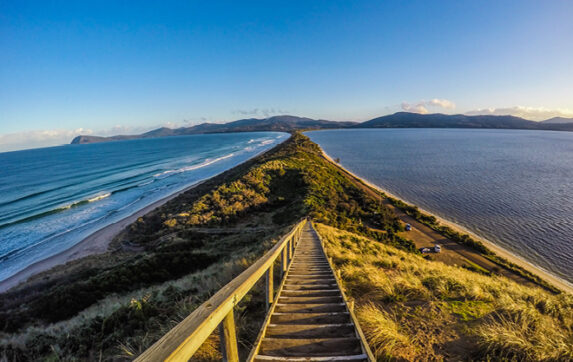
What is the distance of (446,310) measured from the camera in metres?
4.12

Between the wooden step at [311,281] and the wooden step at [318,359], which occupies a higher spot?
the wooden step at [318,359]

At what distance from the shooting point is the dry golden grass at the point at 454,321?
9.70 ft

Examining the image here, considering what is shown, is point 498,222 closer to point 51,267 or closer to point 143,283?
point 143,283

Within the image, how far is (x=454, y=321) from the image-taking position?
12.4ft

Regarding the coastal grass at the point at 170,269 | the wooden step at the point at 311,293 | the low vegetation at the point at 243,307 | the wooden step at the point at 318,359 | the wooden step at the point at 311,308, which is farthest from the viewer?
the coastal grass at the point at 170,269

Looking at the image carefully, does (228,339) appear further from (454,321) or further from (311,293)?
(454,321)

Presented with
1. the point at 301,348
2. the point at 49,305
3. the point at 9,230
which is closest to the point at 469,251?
the point at 301,348

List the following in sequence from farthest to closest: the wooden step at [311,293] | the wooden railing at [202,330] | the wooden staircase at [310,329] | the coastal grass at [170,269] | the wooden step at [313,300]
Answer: the coastal grass at [170,269], the wooden step at [311,293], the wooden step at [313,300], the wooden staircase at [310,329], the wooden railing at [202,330]

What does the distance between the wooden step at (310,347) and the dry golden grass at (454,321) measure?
710 millimetres

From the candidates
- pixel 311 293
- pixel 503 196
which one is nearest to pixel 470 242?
pixel 503 196

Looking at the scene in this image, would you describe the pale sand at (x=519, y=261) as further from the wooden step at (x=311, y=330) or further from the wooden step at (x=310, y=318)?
the wooden step at (x=311, y=330)

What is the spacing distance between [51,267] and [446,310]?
2397 cm

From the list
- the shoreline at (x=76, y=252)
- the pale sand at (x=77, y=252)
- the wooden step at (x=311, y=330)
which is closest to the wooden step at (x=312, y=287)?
the wooden step at (x=311, y=330)

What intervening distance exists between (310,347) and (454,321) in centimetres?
282
